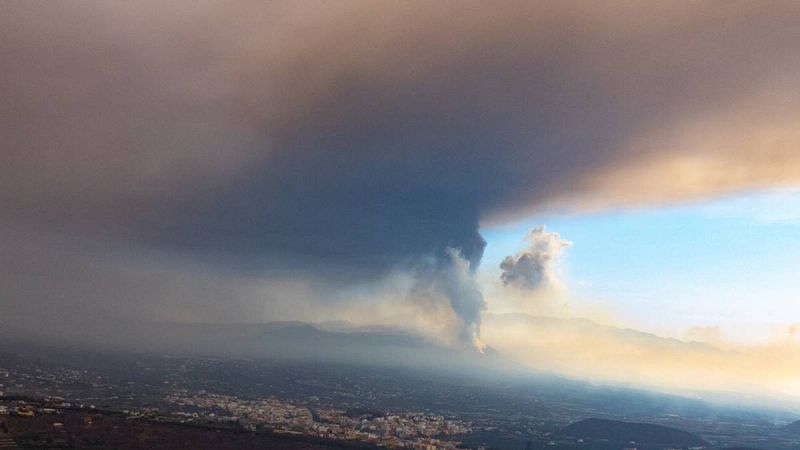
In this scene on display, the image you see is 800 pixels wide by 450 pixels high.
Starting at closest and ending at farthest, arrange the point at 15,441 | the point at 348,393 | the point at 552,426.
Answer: the point at 15,441 → the point at 552,426 → the point at 348,393

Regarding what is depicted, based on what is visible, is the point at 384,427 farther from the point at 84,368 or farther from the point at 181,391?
the point at 84,368

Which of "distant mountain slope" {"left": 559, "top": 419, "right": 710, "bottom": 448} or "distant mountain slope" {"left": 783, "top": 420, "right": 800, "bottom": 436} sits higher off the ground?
"distant mountain slope" {"left": 783, "top": 420, "right": 800, "bottom": 436}

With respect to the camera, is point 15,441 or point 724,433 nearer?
point 15,441

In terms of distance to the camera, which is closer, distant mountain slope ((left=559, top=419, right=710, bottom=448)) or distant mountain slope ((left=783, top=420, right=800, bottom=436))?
distant mountain slope ((left=559, top=419, right=710, bottom=448))

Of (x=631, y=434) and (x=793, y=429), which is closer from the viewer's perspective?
(x=631, y=434)

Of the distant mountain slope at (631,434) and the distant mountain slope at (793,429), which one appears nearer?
the distant mountain slope at (631,434)

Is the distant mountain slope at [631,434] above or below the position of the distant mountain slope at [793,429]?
below

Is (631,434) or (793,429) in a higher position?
(793,429)

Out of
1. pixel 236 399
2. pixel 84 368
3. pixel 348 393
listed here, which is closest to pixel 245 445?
pixel 236 399
